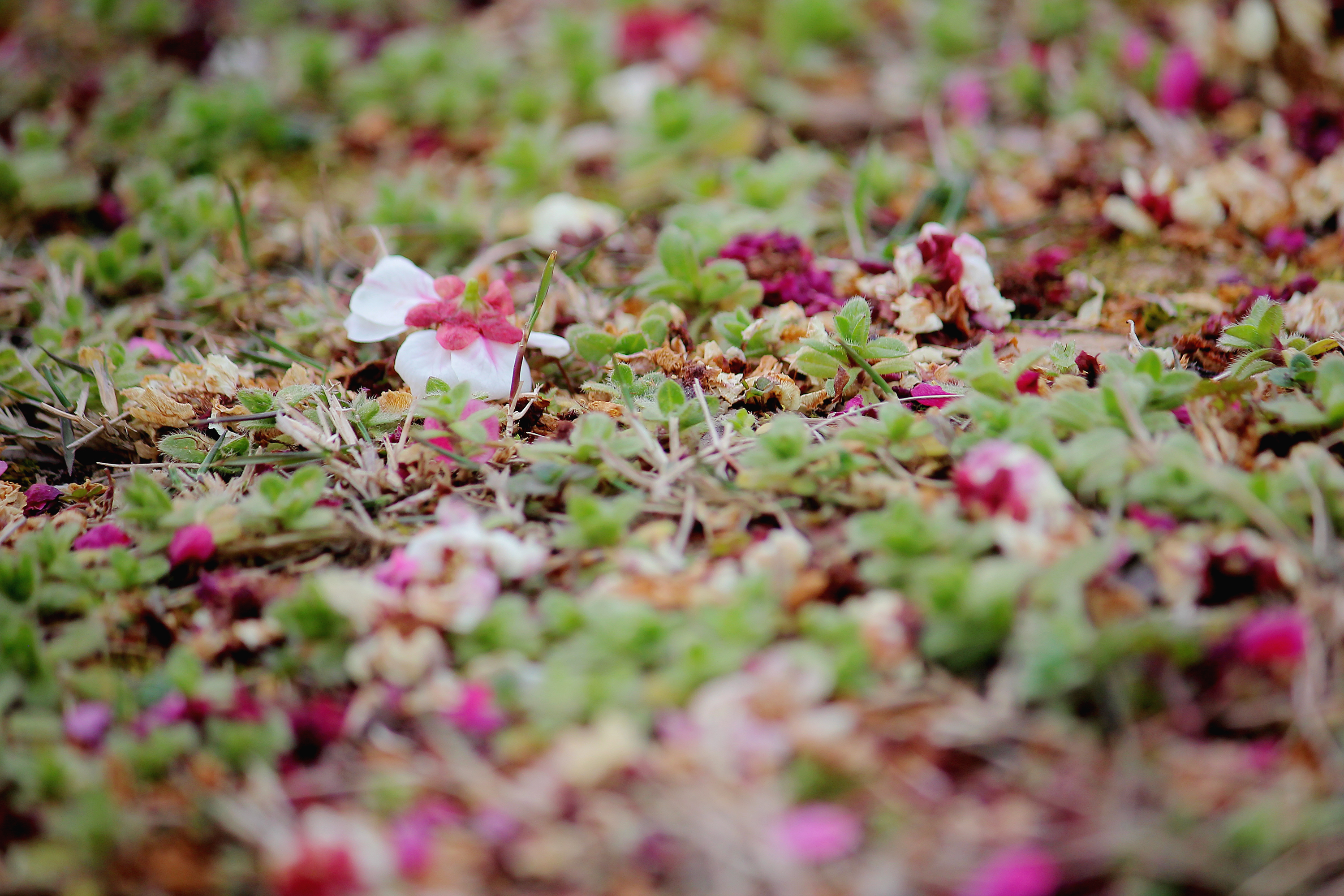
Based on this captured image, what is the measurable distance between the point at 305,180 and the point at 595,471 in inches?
74.0

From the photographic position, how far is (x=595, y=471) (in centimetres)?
138

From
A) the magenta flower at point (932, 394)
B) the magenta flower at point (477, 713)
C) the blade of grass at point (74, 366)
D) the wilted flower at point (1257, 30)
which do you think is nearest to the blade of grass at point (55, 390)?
the blade of grass at point (74, 366)

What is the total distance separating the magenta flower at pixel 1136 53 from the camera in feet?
8.83

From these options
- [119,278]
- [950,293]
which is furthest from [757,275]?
[119,278]

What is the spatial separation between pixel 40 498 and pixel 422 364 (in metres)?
0.65

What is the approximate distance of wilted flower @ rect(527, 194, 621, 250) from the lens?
7.21 feet

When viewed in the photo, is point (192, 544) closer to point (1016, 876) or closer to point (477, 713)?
point (477, 713)

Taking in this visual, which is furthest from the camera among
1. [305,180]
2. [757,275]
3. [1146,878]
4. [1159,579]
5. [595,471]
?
[305,180]

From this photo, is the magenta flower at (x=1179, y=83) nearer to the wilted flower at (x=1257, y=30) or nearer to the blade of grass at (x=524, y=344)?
the wilted flower at (x=1257, y=30)

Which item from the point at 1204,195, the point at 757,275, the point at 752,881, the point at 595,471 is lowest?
the point at 752,881

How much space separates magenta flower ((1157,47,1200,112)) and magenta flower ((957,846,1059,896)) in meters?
2.41

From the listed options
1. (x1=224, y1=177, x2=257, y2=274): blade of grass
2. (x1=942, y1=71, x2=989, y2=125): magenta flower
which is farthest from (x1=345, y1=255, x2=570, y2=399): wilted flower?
(x1=942, y1=71, x2=989, y2=125): magenta flower

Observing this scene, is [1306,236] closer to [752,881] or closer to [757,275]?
[757,275]

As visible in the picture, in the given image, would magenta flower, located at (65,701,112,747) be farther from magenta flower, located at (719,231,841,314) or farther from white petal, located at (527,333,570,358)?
magenta flower, located at (719,231,841,314)
